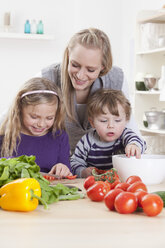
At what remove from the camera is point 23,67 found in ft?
20.2

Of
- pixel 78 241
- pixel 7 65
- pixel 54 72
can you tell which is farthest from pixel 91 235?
pixel 7 65

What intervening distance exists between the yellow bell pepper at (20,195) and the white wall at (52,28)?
468 centimetres

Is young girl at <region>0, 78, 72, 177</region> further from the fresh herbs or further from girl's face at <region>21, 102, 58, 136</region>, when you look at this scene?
the fresh herbs

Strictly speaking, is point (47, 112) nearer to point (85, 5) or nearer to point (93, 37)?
point (93, 37)

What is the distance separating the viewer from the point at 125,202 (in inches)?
48.8

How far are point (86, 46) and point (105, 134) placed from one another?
47 cm

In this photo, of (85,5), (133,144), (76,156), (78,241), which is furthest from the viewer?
(85,5)

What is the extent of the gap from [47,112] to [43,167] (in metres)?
0.31

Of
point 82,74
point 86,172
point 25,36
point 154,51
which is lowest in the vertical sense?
point 86,172

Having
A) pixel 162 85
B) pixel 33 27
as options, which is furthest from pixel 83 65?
pixel 33 27

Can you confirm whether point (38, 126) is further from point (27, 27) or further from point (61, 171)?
point (27, 27)

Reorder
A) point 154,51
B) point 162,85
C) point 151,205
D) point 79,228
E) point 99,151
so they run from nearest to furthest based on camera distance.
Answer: point 79,228 → point 151,205 → point 99,151 → point 162,85 → point 154,51

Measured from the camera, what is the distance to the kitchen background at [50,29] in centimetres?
597

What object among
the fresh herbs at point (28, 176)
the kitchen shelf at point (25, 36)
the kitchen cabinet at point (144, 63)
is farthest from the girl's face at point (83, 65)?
the kitchen shelf at point (25, 36)
